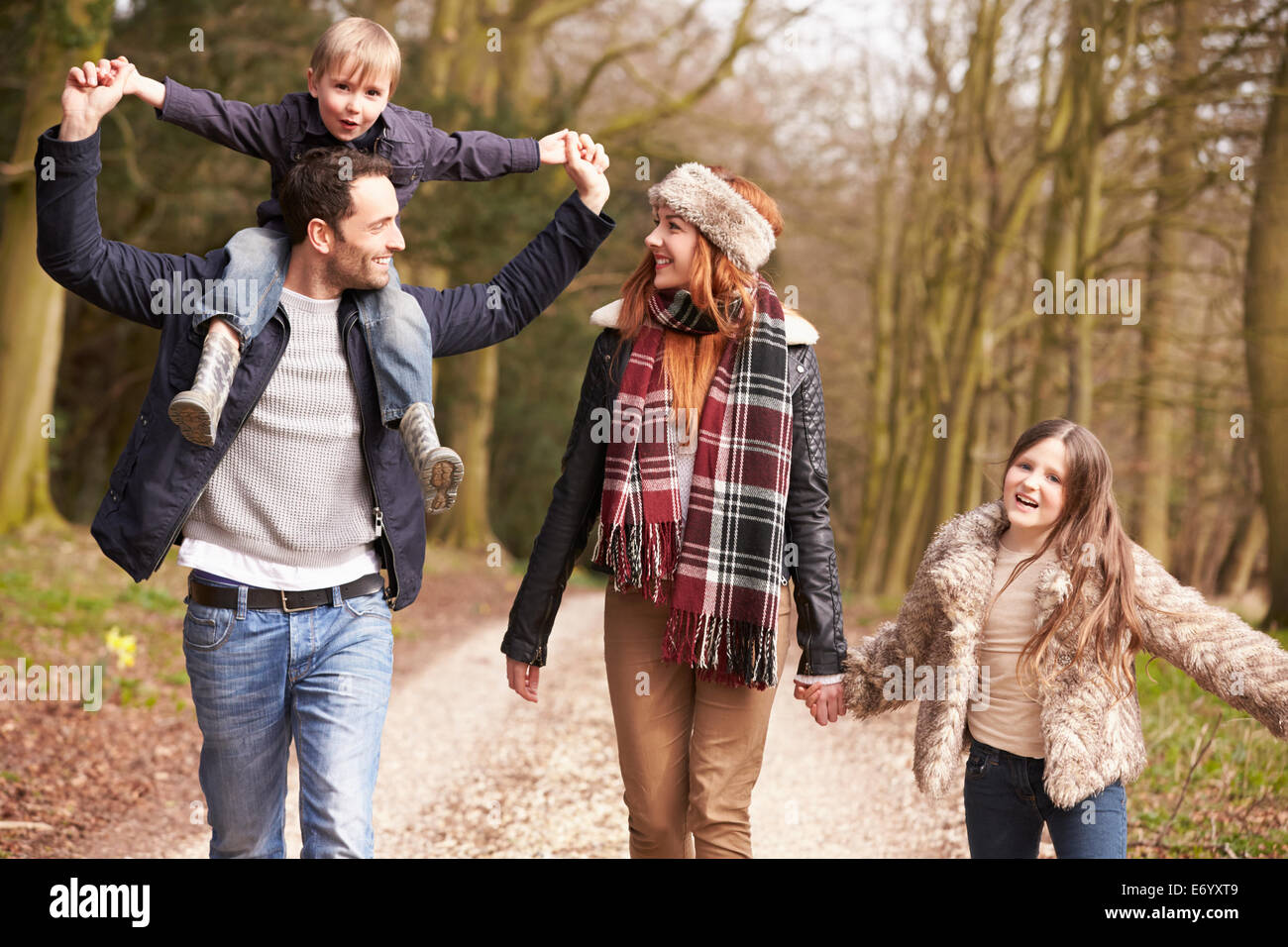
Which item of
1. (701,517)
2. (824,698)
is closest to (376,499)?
(701,517)

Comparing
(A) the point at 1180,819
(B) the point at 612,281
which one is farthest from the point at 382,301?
(B) the point at 612,281

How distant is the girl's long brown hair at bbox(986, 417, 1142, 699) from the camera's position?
3205 millimetres

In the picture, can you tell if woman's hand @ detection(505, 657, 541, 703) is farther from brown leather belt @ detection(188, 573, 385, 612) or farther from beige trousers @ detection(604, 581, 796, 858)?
brown leather belt @ detection(188, 573, 385, 612)

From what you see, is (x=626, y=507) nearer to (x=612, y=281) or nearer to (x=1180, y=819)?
(x=1180, y=819)

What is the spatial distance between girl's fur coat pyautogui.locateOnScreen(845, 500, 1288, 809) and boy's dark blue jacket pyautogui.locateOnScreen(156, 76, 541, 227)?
1.76 metres

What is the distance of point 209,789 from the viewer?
10.0ft

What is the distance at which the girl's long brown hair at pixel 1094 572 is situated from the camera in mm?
3205

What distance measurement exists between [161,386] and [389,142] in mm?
1081

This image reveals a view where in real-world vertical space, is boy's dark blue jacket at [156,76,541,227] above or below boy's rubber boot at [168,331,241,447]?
above

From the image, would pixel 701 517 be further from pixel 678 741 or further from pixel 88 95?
pixel 88 95

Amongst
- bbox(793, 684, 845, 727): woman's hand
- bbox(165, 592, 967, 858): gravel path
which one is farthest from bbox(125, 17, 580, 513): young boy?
bbox(165, 592, 967, 858): gravel path

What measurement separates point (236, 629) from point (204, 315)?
0.78m

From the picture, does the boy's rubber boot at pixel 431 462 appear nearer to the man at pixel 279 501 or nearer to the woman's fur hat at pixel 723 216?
the man at pixel 279 501

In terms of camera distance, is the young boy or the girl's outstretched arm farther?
the girl's outstretched arm
